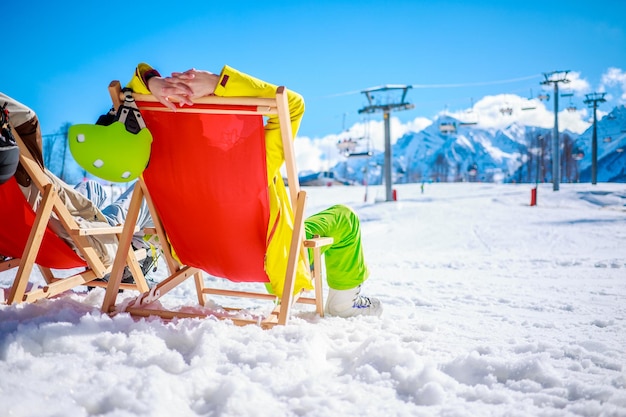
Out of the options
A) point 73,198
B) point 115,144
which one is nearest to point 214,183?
point 115,144

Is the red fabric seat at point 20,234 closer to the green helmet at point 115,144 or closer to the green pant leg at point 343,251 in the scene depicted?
the green helmet at point 115,144

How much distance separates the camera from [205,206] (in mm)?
1916

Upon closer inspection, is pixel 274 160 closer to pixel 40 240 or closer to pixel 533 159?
pixel 40 240

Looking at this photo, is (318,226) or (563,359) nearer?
(563,359)

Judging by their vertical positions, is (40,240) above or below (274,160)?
below

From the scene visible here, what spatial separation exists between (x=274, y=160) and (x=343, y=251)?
2.46 feet

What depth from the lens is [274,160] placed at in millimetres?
1807

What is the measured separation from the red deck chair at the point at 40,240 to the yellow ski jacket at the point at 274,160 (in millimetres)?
714

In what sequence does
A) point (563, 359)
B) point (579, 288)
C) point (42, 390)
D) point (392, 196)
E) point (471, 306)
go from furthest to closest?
1. point (392, 196)
2. point (579, 288)
3. point (471, 306)
4. point (563, 359)
5. point (42, 390)

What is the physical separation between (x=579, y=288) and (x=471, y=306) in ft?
4.09

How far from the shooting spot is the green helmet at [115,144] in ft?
5.37

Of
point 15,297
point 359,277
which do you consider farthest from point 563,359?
point 15,297

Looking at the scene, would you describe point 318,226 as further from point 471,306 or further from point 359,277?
point 471,306

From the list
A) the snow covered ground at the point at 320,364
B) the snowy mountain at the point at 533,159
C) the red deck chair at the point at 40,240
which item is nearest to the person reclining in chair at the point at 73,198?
the red deck chair at the point at 40,240
